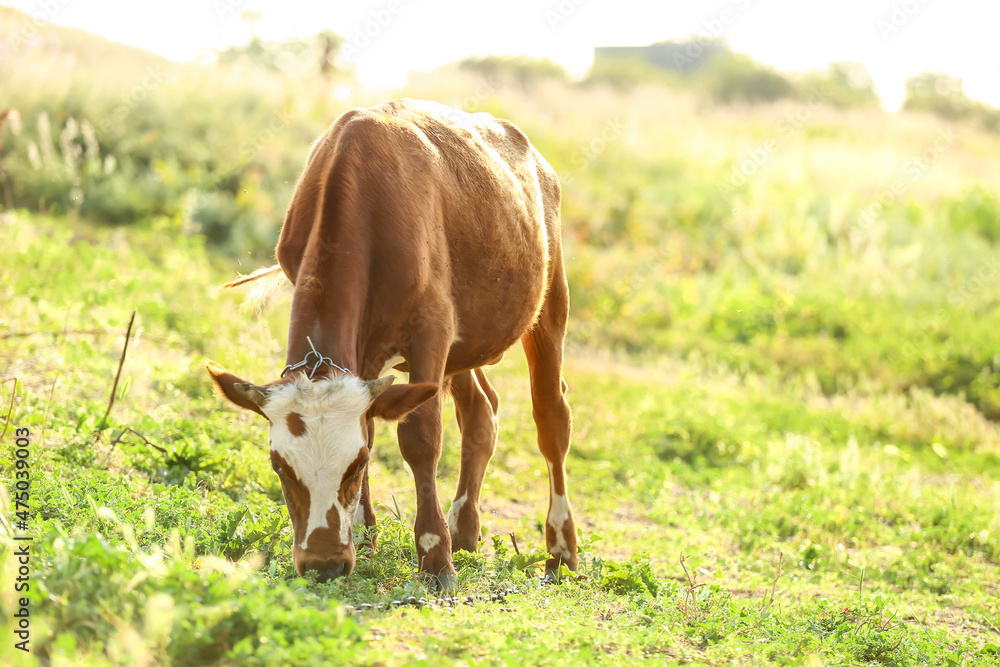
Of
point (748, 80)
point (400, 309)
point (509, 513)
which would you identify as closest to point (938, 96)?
point (748, 80)

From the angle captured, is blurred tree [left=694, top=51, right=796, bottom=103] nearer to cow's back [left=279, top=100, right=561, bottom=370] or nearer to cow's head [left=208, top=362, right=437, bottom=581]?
cow's back [left=279, top=100, right=561, bottom=370]

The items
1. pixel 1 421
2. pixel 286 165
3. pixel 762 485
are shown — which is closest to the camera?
pixel 1 421

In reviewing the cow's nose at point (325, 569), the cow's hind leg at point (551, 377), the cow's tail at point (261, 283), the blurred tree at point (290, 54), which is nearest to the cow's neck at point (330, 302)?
the cow's nose at point (325, 569)

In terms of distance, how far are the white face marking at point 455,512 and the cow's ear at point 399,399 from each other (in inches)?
55.2

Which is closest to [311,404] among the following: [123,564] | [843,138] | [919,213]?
[123,564]

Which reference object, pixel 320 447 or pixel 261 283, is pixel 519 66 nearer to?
pixel 261 283

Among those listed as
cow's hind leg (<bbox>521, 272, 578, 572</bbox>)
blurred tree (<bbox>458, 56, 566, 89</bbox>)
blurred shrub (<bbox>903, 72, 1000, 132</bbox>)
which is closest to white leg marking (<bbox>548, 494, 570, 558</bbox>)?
cow's hind leg (<bbox>521, 272, 578, 572</bbox>)

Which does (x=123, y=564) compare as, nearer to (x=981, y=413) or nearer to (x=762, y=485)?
(x=762, y=485)

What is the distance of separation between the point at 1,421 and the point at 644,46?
48406 millimetres

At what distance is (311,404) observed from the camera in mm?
3637

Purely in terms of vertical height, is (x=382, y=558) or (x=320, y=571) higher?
(x=320, y=571)

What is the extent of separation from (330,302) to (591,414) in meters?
5.74

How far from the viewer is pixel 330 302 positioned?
3973 mm

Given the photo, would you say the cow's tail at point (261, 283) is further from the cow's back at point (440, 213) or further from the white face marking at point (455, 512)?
the white face marking at point (455, 512)
